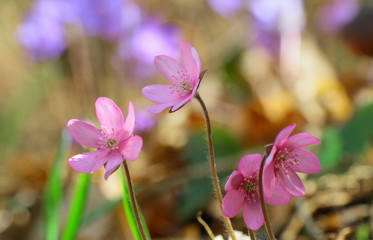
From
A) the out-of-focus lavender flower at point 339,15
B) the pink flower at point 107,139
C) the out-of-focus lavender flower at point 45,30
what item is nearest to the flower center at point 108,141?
the pink flower at point 107,139

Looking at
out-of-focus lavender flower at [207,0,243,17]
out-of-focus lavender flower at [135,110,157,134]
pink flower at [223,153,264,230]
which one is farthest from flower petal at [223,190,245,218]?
out-of-focus lavender flower at [207,0,243,17]

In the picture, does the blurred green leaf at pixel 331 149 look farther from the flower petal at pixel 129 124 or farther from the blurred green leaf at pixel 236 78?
the blurred green leaf at pixel 236 78

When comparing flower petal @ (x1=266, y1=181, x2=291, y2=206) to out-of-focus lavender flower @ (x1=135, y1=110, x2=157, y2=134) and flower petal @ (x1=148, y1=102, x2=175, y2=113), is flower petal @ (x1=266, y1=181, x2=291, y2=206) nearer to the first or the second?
flower petal @ (x1=148, y1=102, x2=175, y2=113)

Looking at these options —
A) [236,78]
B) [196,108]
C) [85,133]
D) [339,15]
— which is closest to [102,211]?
[85,133]

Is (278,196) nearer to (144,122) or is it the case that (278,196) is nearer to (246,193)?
(246,193)

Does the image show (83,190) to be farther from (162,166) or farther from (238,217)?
(162,166)

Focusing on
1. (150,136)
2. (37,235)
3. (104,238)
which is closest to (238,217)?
(104,238)
